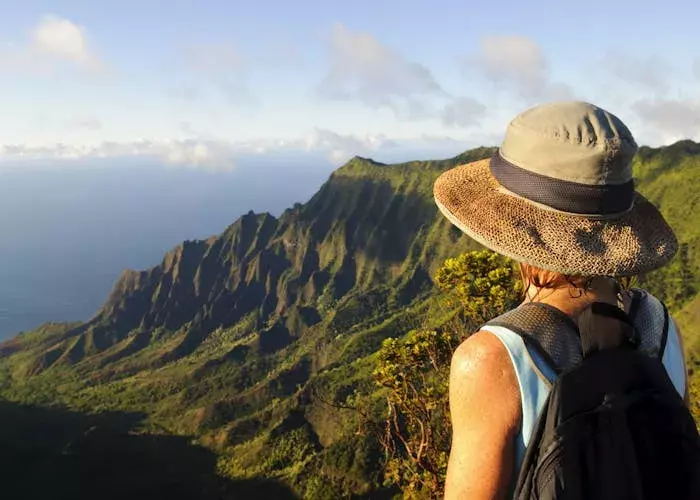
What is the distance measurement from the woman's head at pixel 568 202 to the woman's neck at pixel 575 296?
64 millimetres

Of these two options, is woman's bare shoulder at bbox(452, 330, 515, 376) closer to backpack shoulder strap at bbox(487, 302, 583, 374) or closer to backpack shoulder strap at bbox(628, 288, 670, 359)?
backpack shoulder strap at bbox(487, 302, 583, 374)

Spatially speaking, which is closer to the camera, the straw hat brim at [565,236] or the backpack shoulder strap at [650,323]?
the straw hat brim at [565,236]

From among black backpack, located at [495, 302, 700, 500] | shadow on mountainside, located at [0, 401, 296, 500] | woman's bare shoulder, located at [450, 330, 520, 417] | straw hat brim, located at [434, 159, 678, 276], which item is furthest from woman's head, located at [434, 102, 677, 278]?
shadow on mountainside, located at [0, 401, 296, 500]

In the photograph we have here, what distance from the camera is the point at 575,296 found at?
2.97m

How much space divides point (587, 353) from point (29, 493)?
312ft

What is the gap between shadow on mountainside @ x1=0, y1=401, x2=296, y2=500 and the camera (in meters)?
79.9

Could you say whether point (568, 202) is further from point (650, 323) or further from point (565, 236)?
point (650, 323)

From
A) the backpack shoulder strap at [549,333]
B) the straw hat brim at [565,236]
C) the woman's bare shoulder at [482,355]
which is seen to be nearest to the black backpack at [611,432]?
the backpack shoulder strap at [549,333]

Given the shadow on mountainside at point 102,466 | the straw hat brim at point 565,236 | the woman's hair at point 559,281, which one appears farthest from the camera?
the shadow on mountainside at point 102,466

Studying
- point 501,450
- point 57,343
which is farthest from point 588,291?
point 57,343

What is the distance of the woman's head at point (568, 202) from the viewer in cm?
288

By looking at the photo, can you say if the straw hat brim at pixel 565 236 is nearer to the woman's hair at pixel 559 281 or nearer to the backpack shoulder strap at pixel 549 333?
the woman's hair at pixel 559 281

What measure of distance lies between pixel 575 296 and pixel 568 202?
0.51 meters

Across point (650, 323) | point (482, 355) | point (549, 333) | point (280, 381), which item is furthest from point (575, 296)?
point (280, 381)
